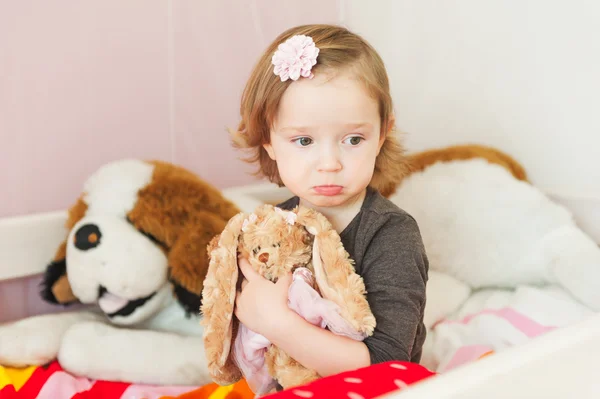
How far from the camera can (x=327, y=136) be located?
0.77m

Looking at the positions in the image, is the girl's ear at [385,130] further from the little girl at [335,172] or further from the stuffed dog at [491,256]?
the stuffed dog at [491,256]

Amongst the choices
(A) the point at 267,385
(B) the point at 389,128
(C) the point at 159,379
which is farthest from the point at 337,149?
(C) the point at 159,379

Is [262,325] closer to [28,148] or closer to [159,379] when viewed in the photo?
[159,379]

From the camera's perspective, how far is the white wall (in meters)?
1.35

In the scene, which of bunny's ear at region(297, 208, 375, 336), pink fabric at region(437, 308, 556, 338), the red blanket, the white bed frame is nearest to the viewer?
the white bed frame

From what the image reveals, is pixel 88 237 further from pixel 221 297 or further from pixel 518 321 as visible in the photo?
pixel 518 321

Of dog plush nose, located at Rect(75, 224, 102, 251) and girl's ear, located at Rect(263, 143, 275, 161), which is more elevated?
girl's ear, located at Rect(263, 143, 275, 161)

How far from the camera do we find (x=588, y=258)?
1.22 meters

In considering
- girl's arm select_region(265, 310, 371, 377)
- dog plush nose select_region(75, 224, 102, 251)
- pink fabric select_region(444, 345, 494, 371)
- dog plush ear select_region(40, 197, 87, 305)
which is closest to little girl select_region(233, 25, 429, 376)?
girl's arm select_region(265, 310, 371, 377)

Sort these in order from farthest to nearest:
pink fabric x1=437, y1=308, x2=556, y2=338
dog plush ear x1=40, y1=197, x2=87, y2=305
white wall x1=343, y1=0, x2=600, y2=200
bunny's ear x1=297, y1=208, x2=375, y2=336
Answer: white wall x1=343, y1=0, x2=600, y2=200, dog plush ear x1=40, y1=197, x2=87, y2=305, pink fabric x1=437, y1=308, x2=556, y2=338, bunny's ear x1=297, y1=208, x2=375, y2=336

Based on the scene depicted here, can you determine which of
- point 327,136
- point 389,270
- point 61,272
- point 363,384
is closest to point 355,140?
point 327,136

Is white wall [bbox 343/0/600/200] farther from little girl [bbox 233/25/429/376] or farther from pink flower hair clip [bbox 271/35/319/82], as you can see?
pink flower hair clip [bbox 271/35/319/82]

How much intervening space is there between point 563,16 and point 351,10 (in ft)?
1.64

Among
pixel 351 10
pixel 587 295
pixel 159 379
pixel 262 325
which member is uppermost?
pixel 351 10
